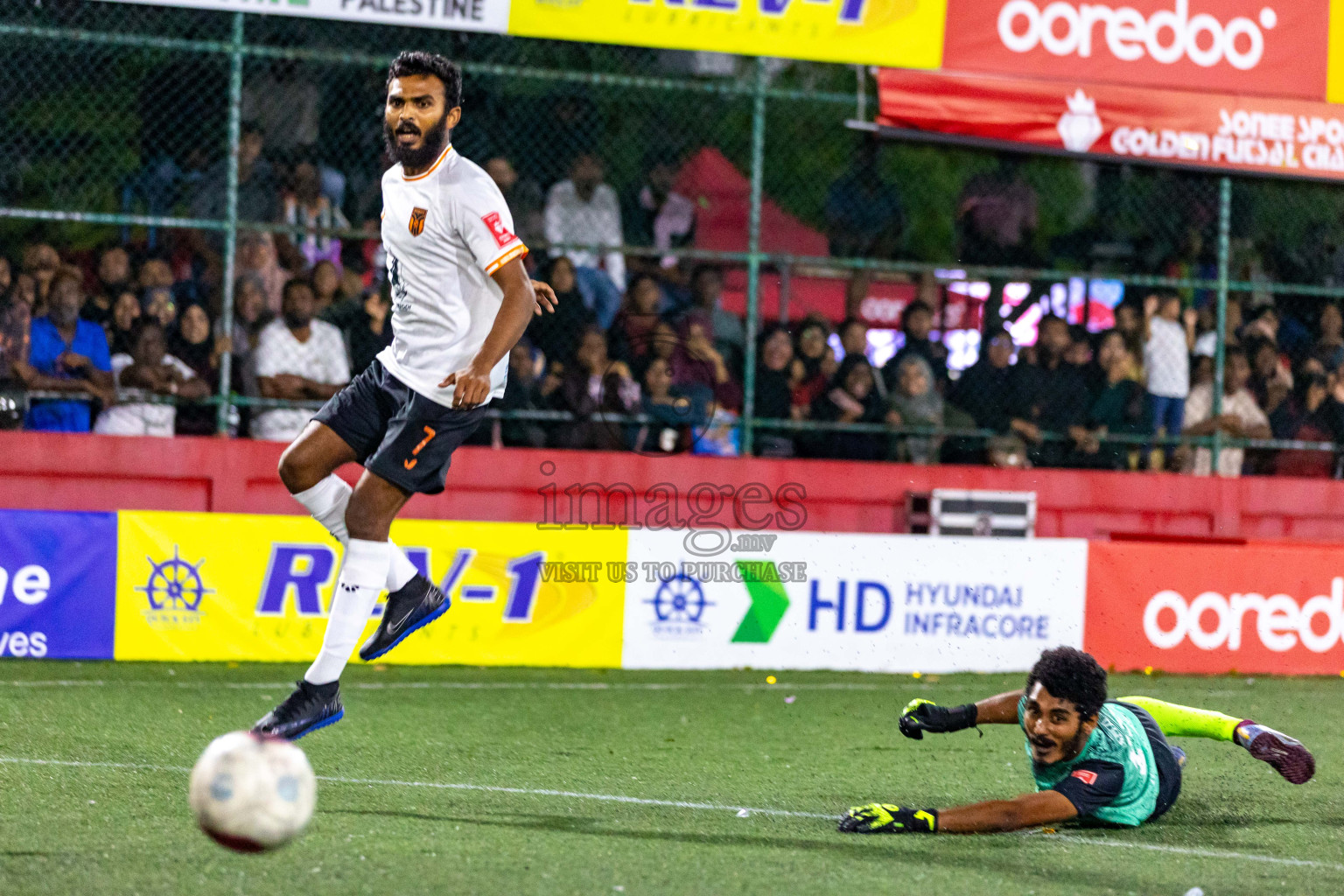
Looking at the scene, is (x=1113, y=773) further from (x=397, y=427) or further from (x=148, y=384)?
(x=148, y=384)

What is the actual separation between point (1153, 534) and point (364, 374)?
7132 millimetres

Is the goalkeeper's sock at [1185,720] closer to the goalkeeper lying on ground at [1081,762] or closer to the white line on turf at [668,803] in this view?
the goalkeeper lying on ground at [1081,762]

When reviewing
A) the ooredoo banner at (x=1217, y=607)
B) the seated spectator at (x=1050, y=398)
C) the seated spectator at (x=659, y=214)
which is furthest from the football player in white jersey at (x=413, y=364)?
the seated spectator at (x=1050, y=398)

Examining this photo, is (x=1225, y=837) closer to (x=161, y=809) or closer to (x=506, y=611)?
(x=161, y=809)

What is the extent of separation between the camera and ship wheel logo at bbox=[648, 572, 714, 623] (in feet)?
31.5

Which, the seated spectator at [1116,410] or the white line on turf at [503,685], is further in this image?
the seated spectator at [1116,410]

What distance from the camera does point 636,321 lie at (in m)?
11.0

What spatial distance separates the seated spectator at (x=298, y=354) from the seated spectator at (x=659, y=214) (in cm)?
244

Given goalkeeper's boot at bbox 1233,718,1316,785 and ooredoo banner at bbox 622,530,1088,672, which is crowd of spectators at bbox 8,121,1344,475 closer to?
ooredoo banner at bbox 622,530,1088,672

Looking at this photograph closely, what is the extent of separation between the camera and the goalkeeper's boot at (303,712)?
5.12 m

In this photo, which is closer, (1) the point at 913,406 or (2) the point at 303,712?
(2) the point at 303,712

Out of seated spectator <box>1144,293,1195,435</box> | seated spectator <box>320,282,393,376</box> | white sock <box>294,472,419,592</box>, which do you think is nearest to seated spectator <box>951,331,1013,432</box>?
seated spectator <box>1144,293,1195,435</box>

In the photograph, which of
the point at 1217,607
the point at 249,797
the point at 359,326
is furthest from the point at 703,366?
the point at 249,797

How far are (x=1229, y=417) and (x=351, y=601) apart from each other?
8668 mm
